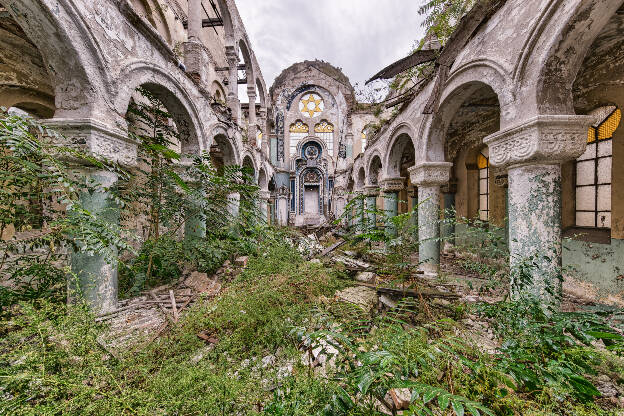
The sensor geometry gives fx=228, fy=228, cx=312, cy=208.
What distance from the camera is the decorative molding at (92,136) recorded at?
8.38ft

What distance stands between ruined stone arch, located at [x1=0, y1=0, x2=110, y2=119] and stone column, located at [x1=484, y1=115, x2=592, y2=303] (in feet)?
15.5

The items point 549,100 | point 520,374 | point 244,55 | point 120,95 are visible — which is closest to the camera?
point 520,374

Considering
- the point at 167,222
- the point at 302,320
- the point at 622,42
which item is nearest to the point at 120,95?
the point at 167,222

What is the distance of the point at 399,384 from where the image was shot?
1.08 meters

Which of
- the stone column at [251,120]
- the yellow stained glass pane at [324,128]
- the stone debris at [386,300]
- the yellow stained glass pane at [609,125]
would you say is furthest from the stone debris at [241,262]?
the yellow stained glass pane at [324,128]

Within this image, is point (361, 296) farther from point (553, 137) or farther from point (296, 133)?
point (296, 133)

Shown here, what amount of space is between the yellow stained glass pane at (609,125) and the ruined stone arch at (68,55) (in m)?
7.42

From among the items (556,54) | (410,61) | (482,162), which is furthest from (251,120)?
(556,54)

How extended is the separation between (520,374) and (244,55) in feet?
36.9

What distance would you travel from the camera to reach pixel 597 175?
4047 mm

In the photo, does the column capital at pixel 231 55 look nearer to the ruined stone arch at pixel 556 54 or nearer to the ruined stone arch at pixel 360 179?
the ruined stone arch at pixel 360 179

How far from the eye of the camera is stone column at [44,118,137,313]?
8.46 ft

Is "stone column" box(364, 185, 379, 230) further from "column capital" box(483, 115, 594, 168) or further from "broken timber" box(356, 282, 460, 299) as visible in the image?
"column capital" box(483, 115, 594, 168)

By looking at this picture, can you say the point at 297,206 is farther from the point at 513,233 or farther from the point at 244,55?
the point at 513,233
